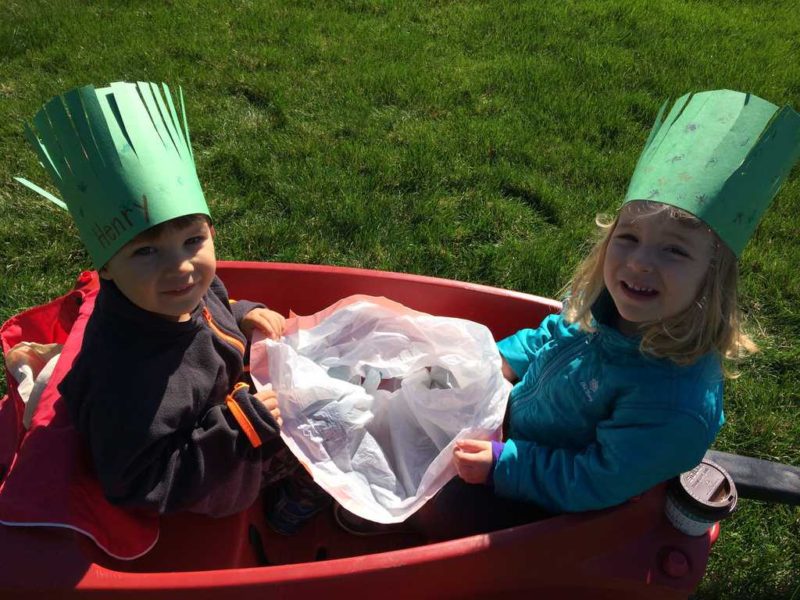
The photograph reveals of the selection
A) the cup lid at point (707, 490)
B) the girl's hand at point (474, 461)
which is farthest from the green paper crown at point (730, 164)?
the girl's hand at point (474, 461)

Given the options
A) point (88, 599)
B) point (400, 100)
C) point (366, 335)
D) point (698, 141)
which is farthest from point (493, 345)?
point (400, 100)

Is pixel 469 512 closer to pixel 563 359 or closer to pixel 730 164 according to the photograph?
pixel 563 359

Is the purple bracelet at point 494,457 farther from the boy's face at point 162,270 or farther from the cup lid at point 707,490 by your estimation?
the boy's face at point 162,270

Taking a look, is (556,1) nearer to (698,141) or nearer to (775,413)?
(775,413)

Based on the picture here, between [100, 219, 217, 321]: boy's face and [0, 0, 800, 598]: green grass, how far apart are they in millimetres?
1193

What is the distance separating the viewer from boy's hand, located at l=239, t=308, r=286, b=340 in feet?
5.03

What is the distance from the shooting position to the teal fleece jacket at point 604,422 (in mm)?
1107

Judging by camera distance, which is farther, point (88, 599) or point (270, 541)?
point (270, 541)

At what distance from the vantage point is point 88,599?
1.09 m

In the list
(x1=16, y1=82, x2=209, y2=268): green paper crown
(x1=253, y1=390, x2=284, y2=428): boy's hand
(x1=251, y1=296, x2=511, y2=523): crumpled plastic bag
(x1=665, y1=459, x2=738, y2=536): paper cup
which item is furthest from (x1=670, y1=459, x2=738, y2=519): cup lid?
(x1=16, y1=82, x2=209, y2=268): green paper crown

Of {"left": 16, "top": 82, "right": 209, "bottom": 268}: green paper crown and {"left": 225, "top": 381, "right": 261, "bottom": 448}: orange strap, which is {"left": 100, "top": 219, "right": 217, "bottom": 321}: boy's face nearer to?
{"left": 16, "top": 82, "right": 209, "bottom": 268}: green paper crown

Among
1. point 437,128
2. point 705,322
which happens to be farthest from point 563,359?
point 437,128

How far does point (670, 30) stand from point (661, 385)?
3.33 meters

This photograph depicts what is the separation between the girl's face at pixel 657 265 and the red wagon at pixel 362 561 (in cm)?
37
